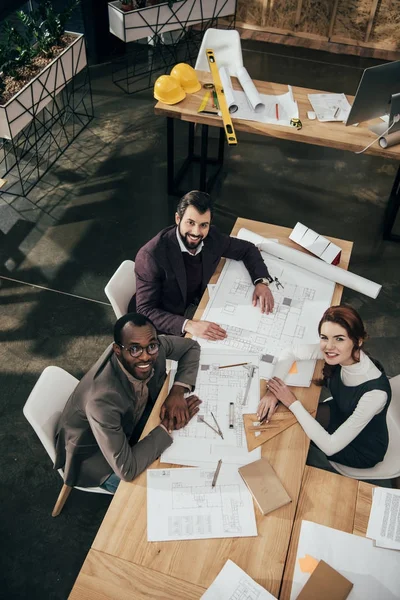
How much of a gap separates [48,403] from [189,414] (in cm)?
59

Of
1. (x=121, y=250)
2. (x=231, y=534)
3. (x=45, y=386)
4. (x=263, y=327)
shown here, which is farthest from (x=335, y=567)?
(x=121, y=250)

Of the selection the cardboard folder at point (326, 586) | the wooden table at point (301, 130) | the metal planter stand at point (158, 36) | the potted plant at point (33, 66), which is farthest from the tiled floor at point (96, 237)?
the cardboard folder at point (326, 586)

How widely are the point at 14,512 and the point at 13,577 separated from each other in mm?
326

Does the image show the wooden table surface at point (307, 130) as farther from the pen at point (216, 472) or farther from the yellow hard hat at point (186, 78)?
the pen at point (216, 472)

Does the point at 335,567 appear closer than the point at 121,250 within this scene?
Yes

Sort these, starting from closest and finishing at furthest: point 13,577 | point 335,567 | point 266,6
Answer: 1. point 335,567
2. point 13,577
3. point 266,6

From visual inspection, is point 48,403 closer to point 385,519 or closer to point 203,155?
point 385,519

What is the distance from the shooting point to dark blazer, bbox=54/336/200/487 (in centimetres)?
209

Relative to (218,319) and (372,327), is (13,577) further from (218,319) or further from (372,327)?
(372,327)

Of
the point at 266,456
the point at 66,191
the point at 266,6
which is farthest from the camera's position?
the point at 266,6

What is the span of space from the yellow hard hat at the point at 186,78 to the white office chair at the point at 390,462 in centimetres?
274

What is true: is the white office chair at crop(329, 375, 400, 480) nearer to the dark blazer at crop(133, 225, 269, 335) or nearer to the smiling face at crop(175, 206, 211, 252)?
the dark blazer at crop(133, 225, 269, 335)

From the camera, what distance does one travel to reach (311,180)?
16.4 feet

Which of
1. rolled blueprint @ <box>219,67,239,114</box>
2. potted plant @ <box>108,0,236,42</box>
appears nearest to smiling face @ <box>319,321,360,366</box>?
rolled blueprint @ <box>219,67,239,114</box>
